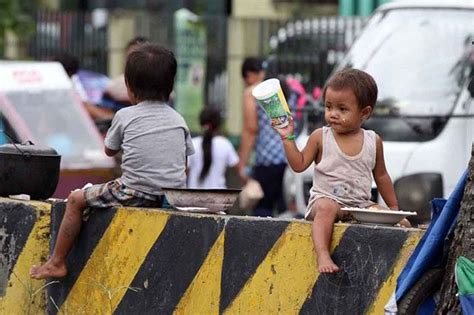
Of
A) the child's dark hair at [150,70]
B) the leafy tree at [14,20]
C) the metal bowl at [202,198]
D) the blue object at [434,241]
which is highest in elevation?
the child's dark hair at [150,70]

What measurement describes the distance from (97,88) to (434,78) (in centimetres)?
653

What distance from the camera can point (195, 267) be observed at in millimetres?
6922

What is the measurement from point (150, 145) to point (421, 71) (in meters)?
5.05

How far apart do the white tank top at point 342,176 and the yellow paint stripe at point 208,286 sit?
1.51 ft

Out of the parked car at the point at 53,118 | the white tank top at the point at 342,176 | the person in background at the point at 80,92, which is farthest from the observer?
the person in background at the point at 80,92

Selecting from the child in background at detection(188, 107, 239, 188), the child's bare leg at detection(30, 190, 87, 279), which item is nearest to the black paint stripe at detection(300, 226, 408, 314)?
the child's bare leg at detection(30, 190, 87, 279)

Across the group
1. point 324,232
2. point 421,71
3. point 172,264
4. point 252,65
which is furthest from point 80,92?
point 324,232

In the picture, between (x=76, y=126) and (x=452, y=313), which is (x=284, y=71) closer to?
(x=76, y=126)

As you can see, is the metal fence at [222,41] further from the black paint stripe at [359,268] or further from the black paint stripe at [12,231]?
the black paint stripe at [359,268]

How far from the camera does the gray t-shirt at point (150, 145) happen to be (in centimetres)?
745

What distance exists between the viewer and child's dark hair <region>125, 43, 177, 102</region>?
7.50 m

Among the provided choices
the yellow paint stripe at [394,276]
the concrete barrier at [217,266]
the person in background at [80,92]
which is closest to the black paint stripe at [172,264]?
the concrete barrier at [217,266]

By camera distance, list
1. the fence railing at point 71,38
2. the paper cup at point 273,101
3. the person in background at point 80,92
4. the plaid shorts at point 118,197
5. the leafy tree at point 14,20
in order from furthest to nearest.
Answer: the fence railing at point 71,38, the leafy tree at point 14,20, the person in background at point 80,92, the plaid shorts at point 118,197, the paper cup at point 273,101

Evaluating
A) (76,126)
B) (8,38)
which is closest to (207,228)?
(76,126)
